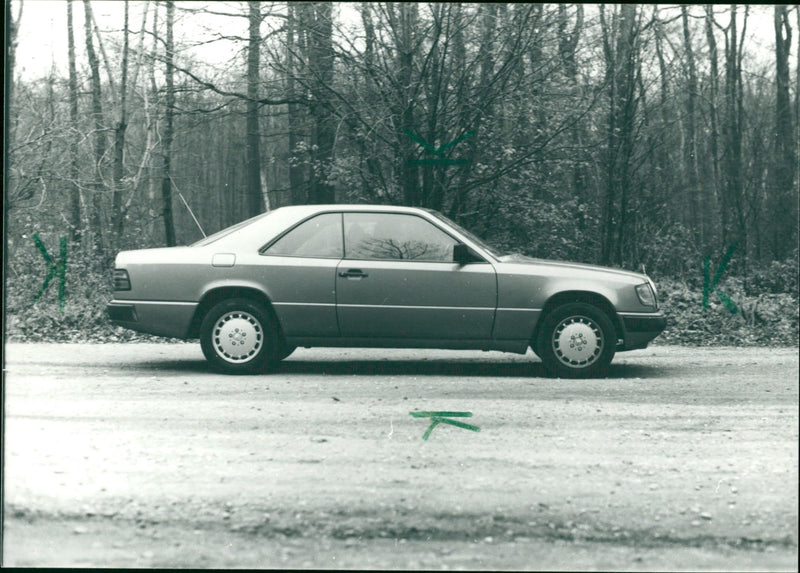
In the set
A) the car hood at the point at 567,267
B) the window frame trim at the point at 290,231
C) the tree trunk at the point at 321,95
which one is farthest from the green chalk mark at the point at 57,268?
the car hood at the point at 567,267

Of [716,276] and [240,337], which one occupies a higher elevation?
[716,276]

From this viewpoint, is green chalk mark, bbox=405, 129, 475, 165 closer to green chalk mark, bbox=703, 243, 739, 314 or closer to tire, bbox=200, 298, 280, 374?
tire, bbox=200, 298, 280, 374

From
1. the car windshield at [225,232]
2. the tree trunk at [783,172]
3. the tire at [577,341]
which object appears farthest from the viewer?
the tire at [577,341]

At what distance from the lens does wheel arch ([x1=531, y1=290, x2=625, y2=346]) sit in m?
7.14

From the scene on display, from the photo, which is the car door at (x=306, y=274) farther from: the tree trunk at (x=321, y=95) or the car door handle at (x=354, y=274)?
the tree trunk at (x=321, y=95)

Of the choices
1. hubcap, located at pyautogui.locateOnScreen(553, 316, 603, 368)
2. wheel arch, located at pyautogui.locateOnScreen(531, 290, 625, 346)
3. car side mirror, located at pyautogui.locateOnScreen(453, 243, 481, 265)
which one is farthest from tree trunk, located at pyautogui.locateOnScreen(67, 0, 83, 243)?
hubcap, located at pyautogui.locateOnScreen(553, 316, 603, 368)

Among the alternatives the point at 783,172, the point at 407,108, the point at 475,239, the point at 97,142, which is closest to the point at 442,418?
the point at 475,239

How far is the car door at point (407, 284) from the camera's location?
6895 mm

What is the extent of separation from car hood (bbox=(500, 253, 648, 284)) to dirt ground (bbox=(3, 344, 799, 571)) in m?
0.65

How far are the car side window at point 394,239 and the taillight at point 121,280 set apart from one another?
5.55 ft

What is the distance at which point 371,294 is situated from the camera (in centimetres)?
691

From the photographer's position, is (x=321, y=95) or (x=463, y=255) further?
(x=463, y=255)

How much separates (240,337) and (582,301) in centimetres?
267

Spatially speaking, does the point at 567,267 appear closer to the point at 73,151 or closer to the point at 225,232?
the point at 225,232
